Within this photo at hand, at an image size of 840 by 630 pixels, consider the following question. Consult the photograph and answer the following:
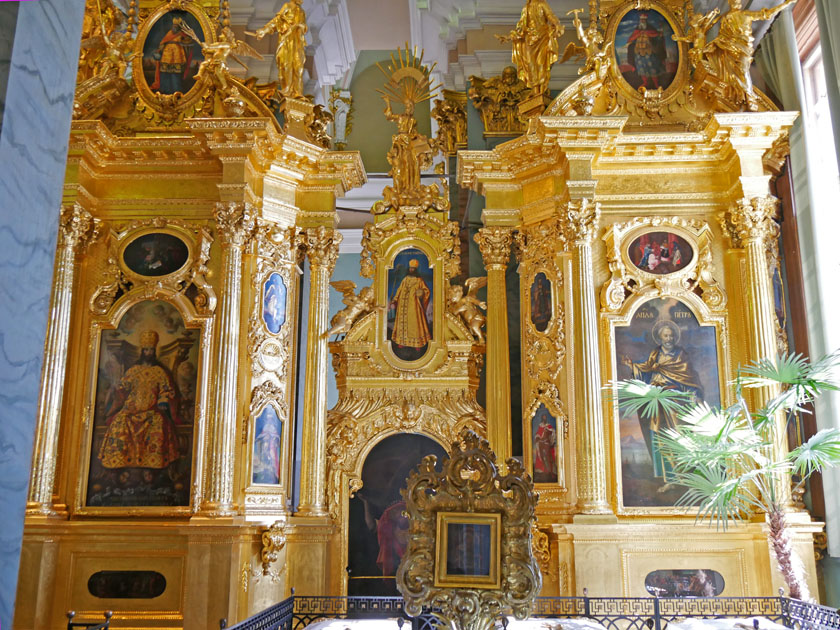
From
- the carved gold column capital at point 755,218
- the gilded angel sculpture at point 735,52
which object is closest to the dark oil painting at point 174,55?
the gilded angel sculpture at point 735,52

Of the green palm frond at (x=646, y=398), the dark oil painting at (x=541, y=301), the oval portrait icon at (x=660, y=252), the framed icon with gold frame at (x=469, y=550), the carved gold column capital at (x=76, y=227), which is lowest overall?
the framed icon with gold frame at (x=469, y=550)

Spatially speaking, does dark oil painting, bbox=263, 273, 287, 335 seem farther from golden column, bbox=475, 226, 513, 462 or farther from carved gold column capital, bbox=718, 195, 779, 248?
carved gold column capital, bbox=718, 195, 779, 248

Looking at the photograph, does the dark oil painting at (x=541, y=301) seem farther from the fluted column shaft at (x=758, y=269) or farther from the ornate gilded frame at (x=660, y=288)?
the fluted column shaft at (x=758, y=269)

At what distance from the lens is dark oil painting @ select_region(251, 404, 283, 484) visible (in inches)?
402

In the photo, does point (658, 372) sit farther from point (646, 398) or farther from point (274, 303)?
point (274, 303)

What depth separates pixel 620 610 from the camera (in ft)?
28.3

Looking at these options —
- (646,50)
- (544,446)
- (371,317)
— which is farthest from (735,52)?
(371,317)

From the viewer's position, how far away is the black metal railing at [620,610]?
21.1 ft

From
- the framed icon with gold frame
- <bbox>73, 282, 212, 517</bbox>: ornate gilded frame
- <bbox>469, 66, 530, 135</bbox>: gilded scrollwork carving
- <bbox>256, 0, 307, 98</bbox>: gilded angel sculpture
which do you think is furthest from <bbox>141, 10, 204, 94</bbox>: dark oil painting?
the framed icon with gold frame

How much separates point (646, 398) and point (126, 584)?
6347 millimetres

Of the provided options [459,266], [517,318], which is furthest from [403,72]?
[517,318]

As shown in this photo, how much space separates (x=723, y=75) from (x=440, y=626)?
8196mm

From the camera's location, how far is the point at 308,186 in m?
11.5

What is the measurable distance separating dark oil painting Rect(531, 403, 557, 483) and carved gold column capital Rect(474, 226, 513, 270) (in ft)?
6.59
